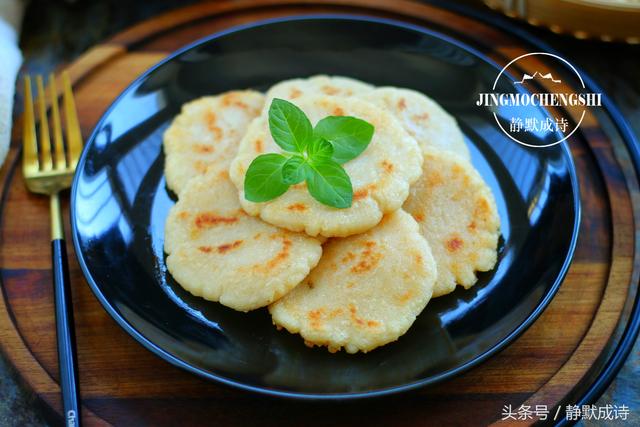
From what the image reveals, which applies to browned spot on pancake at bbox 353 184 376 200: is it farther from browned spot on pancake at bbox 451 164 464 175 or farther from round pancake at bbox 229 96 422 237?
browned spot on pancake at bbox 451 164 464 175

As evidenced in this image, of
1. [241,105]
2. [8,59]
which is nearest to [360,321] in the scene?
[241,105]

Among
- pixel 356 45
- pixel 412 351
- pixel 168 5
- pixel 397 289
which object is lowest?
pixel 412 351

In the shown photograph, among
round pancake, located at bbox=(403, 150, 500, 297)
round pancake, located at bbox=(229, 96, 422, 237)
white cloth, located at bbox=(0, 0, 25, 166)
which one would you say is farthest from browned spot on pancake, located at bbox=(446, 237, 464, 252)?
white cloth, located at bbox=(0, 0, 25, 166)

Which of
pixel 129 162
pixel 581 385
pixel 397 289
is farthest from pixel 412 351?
pixel 129 162

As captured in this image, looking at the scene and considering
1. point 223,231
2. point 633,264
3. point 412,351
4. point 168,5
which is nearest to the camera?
point 412,351

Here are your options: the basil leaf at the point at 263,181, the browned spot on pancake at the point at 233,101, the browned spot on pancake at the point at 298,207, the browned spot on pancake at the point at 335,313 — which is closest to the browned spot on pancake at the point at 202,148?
the browned spot on pancake at the point at 233,101

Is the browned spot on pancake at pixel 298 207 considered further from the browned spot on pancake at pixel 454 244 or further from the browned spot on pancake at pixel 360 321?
the browned spot on pancake at pixel 454 244

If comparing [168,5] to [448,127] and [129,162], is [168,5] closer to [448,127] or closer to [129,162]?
[129,162]

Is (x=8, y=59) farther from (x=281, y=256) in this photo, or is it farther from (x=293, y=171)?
(x=281, y=256)
